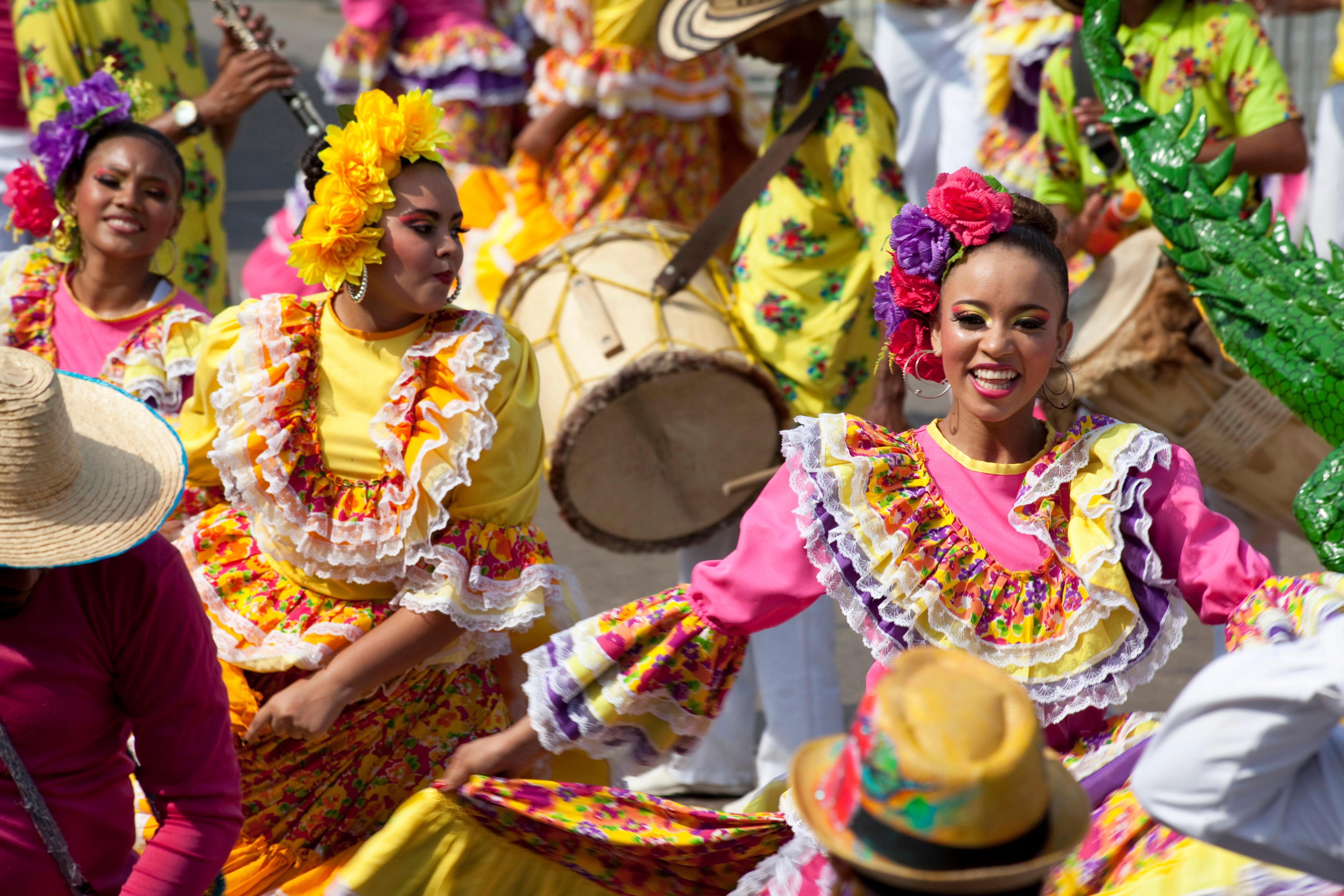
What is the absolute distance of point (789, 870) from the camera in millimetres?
2213

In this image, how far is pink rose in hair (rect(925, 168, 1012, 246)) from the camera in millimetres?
2377

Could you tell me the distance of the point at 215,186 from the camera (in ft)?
16.1

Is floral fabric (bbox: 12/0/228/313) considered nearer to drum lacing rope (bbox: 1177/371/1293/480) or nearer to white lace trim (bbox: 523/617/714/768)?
white lace trim (bbox: 523/617/714/768)

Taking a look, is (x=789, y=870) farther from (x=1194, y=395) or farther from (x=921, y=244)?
(x=1194, y=395)

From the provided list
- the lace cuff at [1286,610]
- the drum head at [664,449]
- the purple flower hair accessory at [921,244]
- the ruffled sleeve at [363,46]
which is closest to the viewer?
the lace cuff at [1286,610]

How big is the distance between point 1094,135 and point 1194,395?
84 centimetres

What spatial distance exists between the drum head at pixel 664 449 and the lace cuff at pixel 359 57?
3.14 metres

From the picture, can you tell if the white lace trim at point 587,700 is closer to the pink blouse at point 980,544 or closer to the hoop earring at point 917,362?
the pink blouse at point 980,544

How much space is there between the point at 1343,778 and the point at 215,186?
4.20 m

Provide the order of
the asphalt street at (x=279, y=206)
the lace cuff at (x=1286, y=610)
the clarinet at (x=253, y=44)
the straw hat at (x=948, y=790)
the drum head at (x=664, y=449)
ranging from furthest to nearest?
1. the asphalt street at (x=279, y=206)
2. the clarinet at (x=253, y=44)
3. the drum head at (x=664, y=449)
4. the lace cuff at (x=1286, y=610)
5. the straw hat at (x=948, y=790)

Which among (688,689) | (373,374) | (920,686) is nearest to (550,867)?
(688,689)

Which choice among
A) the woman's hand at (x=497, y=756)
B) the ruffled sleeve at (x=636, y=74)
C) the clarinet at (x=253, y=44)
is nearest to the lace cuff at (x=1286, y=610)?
the woman's hand at (x=497, y=756)

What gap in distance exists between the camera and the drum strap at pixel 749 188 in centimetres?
393

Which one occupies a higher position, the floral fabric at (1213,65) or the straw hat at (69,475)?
the floral fabric at (1213,65)
